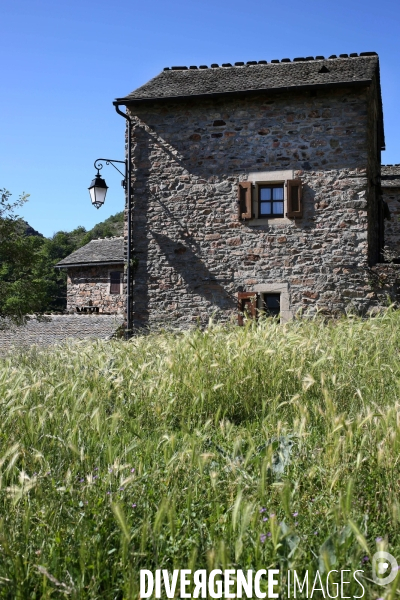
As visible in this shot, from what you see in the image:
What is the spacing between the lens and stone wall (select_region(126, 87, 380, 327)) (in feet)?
41.2

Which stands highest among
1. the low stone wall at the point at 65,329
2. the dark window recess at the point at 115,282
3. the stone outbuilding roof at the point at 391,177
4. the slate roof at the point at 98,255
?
the stone outbuilding roof at the point at 391,177

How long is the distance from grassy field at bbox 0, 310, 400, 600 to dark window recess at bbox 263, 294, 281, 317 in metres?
8.40

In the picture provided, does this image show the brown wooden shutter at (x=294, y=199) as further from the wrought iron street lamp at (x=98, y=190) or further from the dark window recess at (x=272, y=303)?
the wrought iron street lamp at (x=98, y=190)

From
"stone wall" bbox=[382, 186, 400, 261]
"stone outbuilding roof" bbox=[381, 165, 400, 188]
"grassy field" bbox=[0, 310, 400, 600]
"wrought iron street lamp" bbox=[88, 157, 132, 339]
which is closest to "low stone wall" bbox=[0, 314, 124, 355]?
"wrought iron street lamp" bbox=[88, 157, 132, 339]

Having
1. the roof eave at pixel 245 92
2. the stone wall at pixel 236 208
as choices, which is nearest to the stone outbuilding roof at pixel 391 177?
the stone wall at pixel 236 208

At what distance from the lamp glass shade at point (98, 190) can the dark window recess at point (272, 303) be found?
13.7ft

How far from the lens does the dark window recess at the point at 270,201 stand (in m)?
13.1

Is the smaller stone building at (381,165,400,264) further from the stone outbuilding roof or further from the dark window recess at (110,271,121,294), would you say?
the dark window recess at (110,271,121,294)

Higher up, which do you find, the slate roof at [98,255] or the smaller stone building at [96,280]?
the slate roof at [98,255]

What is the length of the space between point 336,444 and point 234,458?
0.46 meters

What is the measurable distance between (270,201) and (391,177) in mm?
9291

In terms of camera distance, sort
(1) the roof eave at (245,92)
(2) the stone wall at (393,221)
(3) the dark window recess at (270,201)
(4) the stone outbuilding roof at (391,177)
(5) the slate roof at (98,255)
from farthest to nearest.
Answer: (5) the slate roof at (98,255) < (4) the stone outbuilding roof at (391,177) < (2) the stone wall at (393,221) < (3) the dark window recess at (270,201) < (1) the roof eave at (245,92)

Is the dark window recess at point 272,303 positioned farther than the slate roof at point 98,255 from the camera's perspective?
No

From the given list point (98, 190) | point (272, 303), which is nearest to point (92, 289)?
point (98, 190)
